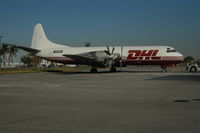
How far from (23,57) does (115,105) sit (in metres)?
156

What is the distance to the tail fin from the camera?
47.2 m

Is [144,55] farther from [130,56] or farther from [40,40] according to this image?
[40,40]

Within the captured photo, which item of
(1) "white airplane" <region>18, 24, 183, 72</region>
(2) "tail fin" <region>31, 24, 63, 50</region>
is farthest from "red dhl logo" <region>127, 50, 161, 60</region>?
(2) "tail fin" <region>31, 24, 63, 50</region>

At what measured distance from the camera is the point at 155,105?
9.23m

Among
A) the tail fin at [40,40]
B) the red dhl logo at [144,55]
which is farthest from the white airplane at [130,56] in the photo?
the tail fin at [40,40]

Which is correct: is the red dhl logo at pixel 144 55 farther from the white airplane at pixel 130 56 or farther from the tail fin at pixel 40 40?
the tail fin at pixel 40 40

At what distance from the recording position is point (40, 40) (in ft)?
156

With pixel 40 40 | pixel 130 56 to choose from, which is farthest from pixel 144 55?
pixel 40 40

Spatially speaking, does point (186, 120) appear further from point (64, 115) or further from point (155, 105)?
point (64, 115)

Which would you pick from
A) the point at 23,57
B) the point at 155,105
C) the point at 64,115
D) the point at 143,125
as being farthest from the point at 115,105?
the point at 23,57

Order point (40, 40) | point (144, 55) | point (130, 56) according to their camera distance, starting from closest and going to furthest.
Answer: point (144, 55)
point (130, 56)
point (40, 40)

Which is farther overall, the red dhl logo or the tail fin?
the tail fin

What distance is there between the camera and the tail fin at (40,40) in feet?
155

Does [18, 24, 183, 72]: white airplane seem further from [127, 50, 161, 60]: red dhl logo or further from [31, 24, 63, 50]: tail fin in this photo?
[31, 24, 63, 50]: tail fin
